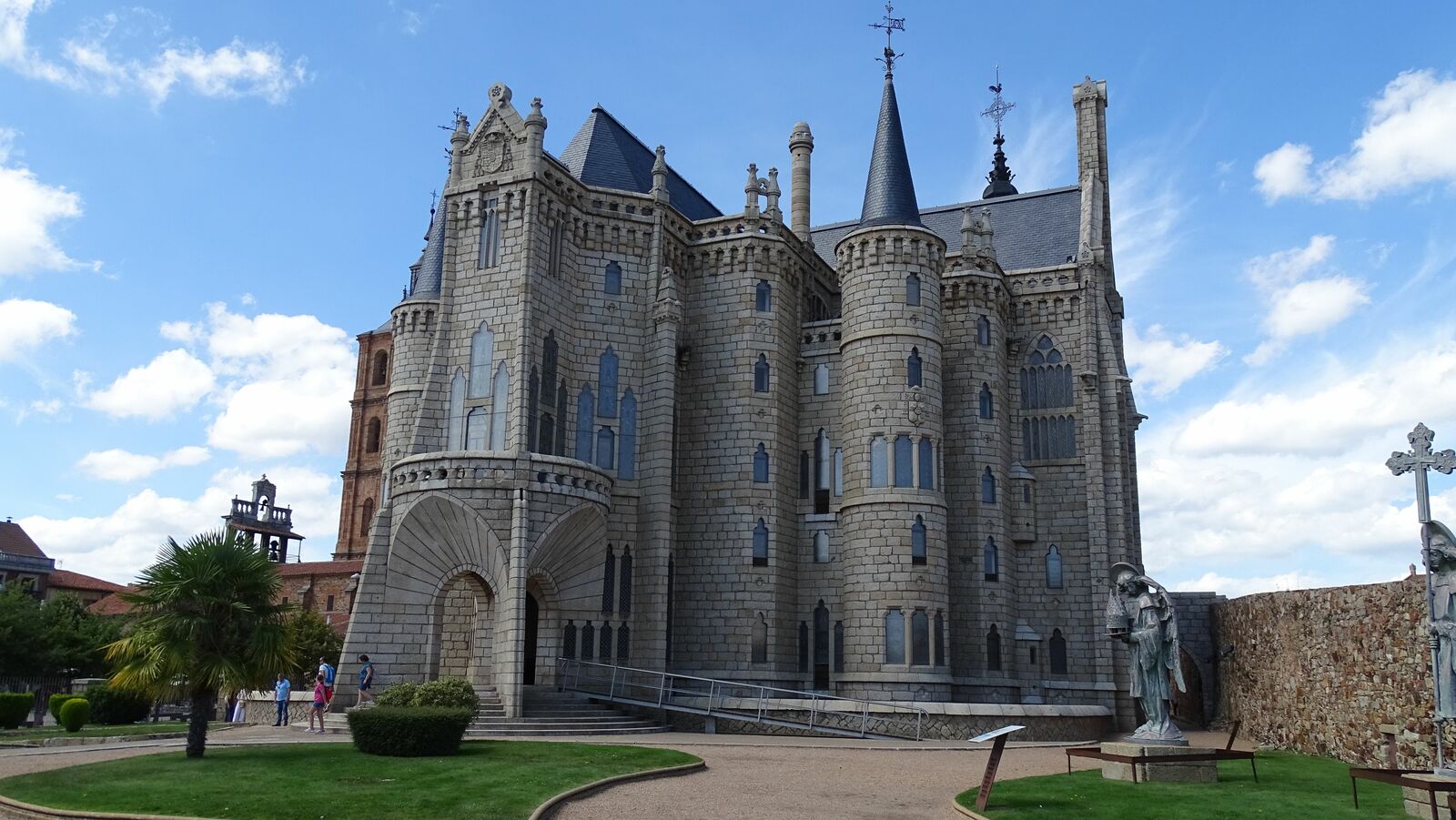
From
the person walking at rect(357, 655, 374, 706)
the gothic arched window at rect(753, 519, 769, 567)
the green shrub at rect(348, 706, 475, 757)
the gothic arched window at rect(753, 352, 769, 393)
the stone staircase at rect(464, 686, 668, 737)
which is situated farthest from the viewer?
the gothic arched window at rect(753, 352, 769, 393)

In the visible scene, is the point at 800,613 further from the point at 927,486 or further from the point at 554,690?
the point at 554,690

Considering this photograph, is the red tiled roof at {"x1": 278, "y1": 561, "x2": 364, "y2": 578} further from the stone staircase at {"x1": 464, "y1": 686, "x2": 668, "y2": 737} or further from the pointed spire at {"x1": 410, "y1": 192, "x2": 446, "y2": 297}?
the stone staircase at {"x1": 464, "y1": 686, "x2": 668, "y2": 737}

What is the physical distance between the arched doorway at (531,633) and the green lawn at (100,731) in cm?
771

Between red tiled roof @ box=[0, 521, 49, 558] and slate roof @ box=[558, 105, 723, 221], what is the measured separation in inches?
2076

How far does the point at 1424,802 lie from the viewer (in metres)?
13.8

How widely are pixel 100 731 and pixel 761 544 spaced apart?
1769 centimetres

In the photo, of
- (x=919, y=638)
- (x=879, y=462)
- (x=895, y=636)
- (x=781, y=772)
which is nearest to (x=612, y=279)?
(x=879, y=462)

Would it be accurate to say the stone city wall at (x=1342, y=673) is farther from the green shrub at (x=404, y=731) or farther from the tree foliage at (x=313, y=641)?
the tree foliage at (x=313, y=641)

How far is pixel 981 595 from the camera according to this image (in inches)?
1393

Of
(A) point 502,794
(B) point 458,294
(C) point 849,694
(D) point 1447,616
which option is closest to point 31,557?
(B) point 458,294

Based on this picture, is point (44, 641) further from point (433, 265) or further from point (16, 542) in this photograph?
point (16, 542)

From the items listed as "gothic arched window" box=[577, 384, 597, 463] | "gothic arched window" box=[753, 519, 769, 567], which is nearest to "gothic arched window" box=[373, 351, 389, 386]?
"gothic arched window" box=[577, 384, 597, 463]

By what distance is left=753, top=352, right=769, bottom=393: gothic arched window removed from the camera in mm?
35438

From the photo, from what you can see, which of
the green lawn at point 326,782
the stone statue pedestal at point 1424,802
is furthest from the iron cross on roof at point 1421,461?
the green lawn at point 326,782
